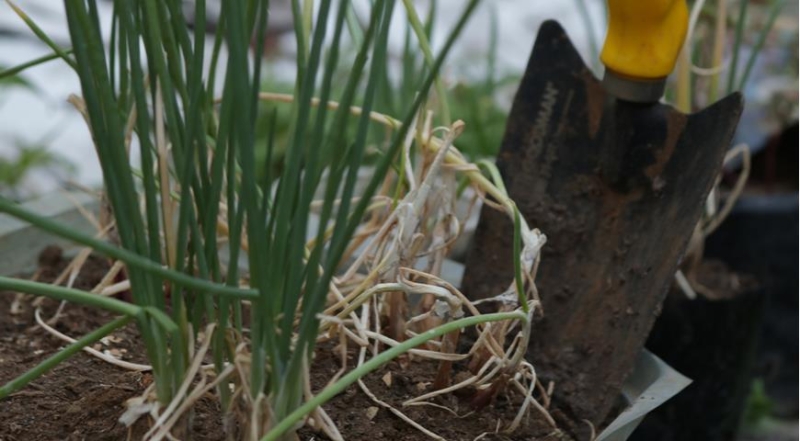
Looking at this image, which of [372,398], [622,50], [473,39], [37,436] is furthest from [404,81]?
[473,39]

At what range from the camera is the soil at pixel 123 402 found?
829 mm

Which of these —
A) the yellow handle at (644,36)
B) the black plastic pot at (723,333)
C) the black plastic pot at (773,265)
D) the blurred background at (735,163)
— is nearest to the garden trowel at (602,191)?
the yellow handle at (644,36)

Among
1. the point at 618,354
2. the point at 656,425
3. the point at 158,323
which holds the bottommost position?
the point at 656,425

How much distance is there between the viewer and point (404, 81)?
60.9 inches

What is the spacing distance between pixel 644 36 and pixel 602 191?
0.57 feet

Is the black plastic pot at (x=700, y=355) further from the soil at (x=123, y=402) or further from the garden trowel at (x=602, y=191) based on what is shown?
the soil at (x=123, y=402)

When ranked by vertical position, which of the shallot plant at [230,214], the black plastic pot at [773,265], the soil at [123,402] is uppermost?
the shallot plant at [230,214]

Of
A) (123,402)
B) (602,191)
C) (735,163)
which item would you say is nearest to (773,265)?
(735,163)

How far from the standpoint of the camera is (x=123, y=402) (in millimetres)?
841

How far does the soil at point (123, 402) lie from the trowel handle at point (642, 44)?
0.30m

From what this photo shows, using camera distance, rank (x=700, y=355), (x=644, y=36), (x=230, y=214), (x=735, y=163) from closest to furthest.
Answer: (x=230, y=214) < (x=644, y=36) < (x=700, y=355) < (x=735, y=163)

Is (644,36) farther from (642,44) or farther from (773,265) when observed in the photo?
(773,265)

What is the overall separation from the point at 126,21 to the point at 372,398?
1.22 feet

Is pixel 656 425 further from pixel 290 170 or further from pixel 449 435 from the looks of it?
pixel 290 170
